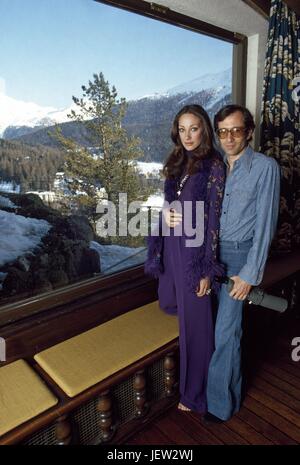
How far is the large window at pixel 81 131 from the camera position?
1.45 meters

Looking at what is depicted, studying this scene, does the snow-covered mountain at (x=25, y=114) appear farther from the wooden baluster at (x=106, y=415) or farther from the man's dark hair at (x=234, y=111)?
the wooden baluster at (x=106, y=415)

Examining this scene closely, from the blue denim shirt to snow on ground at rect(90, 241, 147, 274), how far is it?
69cm

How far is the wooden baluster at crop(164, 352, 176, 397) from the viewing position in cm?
164

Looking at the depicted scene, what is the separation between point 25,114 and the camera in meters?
1.48

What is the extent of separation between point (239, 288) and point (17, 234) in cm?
100

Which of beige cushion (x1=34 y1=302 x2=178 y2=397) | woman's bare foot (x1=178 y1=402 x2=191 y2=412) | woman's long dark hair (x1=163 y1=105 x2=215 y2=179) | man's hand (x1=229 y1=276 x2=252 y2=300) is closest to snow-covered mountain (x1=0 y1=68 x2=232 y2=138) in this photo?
woman's long dark hair (x1=163 y1=105 x2=215 y2=179)

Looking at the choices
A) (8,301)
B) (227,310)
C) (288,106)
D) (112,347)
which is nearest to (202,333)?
(227,310)

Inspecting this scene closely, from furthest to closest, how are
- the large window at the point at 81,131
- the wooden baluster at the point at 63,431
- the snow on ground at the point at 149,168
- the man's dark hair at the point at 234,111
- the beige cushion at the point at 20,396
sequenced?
the snow on ground at the point at 149,168, the large window at the point at 81,131, the man's dark hair at the point at 234,111, the wooden baluster at the point at 63,431, the beige cushion at the point at 20,396

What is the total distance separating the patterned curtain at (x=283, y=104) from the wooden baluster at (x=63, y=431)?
1.89 metres

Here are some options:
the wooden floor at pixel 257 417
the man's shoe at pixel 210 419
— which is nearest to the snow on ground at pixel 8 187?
the wooden floor at pixel 257 417

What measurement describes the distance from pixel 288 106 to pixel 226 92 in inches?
17.5

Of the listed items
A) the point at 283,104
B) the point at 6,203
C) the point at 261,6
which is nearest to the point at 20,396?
the point at 6,203

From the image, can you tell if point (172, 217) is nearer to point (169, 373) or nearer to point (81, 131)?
point (81, 131)
